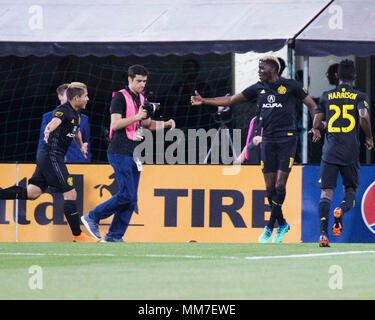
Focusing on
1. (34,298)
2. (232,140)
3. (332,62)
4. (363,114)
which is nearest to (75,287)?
(34,298)

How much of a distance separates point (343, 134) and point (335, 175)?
19.0 inches

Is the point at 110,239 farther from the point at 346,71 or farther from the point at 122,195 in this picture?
the point at 346,71

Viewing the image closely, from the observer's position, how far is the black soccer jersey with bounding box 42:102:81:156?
1184 centimetres

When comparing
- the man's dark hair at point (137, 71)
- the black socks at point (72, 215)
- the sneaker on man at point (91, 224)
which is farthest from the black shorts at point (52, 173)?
the man's dark hair at point (137, 71)

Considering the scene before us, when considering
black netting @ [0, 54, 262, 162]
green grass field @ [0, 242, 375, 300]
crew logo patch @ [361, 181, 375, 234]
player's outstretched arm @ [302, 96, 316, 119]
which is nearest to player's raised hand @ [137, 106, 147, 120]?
green grass field @ [0, 242, 375, 300]

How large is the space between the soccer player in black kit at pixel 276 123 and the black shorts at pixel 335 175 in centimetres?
73

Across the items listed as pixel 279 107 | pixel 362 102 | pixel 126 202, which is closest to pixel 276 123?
pixel 279 107

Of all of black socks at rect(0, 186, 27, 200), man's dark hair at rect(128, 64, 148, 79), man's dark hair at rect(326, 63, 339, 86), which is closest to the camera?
man's dark hair at rect(128, 64, 148, 79)

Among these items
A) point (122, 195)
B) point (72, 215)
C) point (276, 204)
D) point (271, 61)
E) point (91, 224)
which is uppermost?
point (271, 61)

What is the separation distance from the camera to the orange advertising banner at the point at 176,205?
43.0 ft

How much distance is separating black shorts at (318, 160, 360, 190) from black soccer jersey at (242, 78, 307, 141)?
782 mm

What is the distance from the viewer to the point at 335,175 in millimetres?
11297

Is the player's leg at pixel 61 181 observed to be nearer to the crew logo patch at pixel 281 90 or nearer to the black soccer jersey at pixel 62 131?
the black soccer jersey at pixel 62 131

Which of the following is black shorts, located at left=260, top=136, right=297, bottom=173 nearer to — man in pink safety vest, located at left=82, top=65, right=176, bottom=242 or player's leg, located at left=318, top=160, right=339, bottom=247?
player's leg, located at left=318, top=160, right=339, bottom=247
